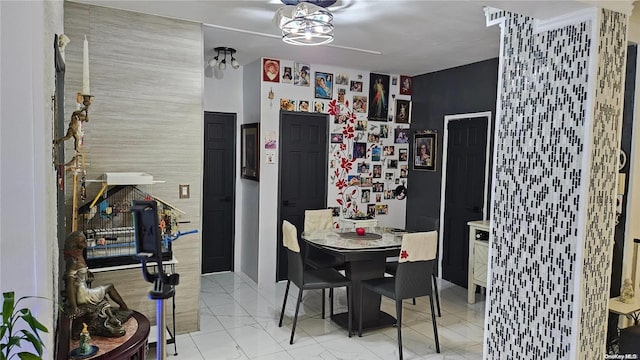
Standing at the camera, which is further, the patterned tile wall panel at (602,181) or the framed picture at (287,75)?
the framed picture at (287,75)

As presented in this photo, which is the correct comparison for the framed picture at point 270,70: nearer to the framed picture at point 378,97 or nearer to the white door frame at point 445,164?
the framed picture at point 378,97

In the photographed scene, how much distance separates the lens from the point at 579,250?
6.23 ft

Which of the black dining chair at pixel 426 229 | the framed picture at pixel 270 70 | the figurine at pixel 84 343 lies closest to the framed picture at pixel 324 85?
the framed picture at pixel 270 70

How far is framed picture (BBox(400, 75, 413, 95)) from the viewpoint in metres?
5.87

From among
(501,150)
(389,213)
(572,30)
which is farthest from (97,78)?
(389,213)

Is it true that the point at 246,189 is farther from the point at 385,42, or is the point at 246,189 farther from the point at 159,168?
the point at 385,42

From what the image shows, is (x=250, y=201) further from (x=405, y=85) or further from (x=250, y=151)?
(x=405, y=85)

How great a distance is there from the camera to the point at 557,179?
198 centimetres

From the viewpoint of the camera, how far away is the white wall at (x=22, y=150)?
1.29m

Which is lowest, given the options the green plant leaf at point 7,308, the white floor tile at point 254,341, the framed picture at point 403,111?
the white floor tile at point 254,341

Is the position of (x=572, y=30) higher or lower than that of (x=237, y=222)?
higher

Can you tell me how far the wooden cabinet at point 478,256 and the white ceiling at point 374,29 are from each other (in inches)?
70.5

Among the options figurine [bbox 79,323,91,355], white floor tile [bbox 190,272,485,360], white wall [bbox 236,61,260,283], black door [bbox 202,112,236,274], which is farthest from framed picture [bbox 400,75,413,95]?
figurine [bbox 79,323,91,355]

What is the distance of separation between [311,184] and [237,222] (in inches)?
43.1
